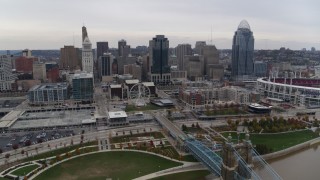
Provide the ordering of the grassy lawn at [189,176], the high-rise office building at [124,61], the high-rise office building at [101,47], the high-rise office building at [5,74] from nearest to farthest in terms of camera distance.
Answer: the grassy lawn at [189,176], the high-rise office building at [5,74], the high-rise office building at [124,61], the high-rise office building at [101,47]

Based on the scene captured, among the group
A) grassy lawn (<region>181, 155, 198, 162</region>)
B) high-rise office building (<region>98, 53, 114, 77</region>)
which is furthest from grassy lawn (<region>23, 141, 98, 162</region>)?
high-rise office building (<region>98, 53, 114, 77</region>)

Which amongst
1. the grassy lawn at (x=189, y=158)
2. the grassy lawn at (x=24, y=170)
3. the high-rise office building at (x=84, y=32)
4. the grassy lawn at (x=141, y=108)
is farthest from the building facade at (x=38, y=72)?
the grassy lawn at (x=189, y=158)

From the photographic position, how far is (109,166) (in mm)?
22328

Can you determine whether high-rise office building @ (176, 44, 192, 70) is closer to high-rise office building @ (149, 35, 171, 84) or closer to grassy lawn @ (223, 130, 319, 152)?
high-rise office building @ (149, 35, 171, 84)

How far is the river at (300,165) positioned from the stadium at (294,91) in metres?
19.0

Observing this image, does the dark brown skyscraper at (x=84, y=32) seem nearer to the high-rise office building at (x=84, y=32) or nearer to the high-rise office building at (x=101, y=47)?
the high-rise office building at (x=84, y=32)

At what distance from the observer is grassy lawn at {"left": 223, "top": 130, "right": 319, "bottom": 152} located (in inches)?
1054

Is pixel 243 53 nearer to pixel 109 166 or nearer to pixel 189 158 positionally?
pixel 189 158

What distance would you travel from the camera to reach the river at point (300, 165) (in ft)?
70.5

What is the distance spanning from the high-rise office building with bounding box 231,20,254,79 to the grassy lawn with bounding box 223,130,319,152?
41.6m

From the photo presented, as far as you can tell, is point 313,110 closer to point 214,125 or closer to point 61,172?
point 214,125

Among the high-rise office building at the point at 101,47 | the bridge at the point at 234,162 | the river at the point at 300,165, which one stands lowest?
the river at the point at 300,165

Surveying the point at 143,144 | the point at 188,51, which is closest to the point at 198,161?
the point at 143,144

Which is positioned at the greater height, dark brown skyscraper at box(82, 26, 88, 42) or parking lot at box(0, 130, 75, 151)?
dark brown skyscraper at box(82, 26, 88, 42)
